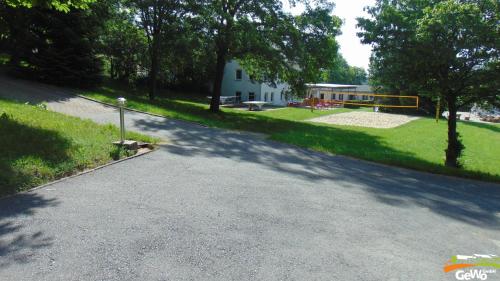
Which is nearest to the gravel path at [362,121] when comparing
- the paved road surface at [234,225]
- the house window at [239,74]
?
the house window at [239,74]

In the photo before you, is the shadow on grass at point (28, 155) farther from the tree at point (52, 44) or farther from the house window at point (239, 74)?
the house window at point (239, 74)

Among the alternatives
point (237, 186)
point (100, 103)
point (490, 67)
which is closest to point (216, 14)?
point (100, 103)

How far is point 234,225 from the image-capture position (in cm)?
498

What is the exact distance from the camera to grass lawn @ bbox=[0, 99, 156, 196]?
6.10m

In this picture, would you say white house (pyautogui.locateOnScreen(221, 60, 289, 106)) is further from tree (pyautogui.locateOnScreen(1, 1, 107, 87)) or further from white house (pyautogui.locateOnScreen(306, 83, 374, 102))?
tree (pyautogui.locateOnScreen(1, 1, 107, 87))

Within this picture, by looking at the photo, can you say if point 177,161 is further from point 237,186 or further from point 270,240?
point 270,240

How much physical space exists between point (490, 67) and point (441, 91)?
4.73 ft

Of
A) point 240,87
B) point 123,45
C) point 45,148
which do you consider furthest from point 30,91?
point 240,87

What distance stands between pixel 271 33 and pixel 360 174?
12.5 m

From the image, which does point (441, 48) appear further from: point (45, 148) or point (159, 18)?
point (159, 18)

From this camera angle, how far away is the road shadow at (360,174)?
7262 mm

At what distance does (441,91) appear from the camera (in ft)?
38.4

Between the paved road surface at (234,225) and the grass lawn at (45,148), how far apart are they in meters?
0.38

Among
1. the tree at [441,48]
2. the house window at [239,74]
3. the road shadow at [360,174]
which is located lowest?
the road shadow at [360,174]
